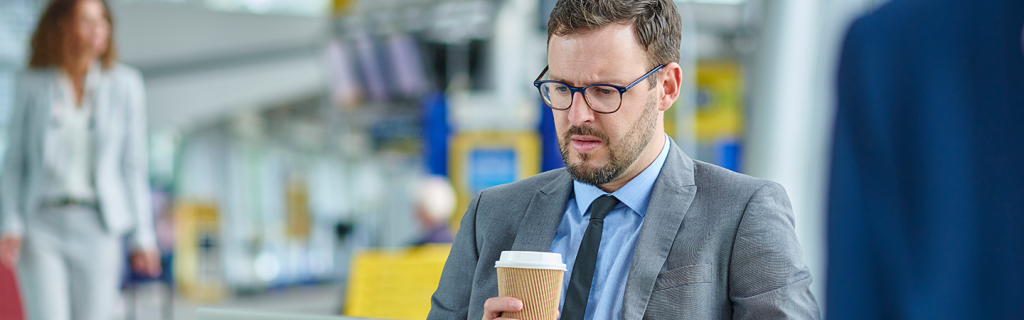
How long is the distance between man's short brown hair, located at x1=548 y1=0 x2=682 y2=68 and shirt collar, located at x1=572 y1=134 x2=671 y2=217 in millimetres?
208

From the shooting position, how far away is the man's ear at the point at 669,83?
4.80ft

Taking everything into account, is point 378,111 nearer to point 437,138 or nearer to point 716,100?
point 437,138

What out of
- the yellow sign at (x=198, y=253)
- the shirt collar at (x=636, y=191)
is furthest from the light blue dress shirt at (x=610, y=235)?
the yellow sign at (x=198, y=253)

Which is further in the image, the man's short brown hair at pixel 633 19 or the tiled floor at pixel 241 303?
the tiled floor at pixel 241 303

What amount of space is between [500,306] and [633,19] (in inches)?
22.0

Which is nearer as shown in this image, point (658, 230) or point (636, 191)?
point (658, 230)

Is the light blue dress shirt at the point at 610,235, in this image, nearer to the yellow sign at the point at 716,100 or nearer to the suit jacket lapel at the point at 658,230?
the suit jacket lapel at the point at 658,230

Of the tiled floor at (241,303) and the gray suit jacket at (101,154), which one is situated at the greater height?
the gray suit jacket at (101,154)

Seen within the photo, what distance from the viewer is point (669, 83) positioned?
1485 mm

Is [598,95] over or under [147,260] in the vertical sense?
over

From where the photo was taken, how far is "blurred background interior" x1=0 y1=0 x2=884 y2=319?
3.07 meters

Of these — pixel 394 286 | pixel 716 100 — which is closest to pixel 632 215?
pixel 394 286

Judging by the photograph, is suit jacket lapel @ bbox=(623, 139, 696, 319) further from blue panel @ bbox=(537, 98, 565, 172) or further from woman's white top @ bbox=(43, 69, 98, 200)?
blue panel @ bbox=(537, 98, 565, 172)

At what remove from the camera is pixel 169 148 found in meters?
16.1
